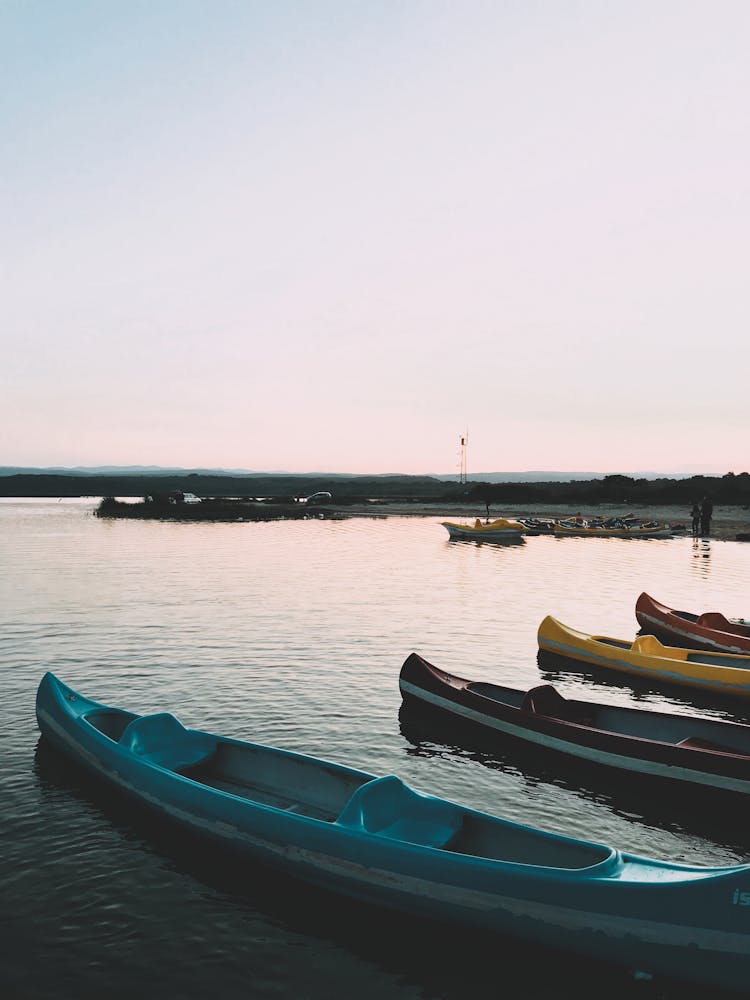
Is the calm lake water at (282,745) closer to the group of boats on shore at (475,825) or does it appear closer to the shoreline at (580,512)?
the group of boats on shore at (475,825)

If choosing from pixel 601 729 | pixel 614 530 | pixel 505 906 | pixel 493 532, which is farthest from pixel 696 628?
pixel 614 530

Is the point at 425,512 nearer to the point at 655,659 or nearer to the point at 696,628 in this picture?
the point at 696,628

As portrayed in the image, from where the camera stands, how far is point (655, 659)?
68.4ft

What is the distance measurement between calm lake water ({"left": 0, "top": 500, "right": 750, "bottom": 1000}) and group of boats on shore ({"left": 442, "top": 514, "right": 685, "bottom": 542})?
2376 cm

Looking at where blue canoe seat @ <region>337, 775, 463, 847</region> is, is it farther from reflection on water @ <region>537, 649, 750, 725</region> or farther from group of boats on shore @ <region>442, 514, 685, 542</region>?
group of boats on shore @ <region>442, 514, 685, 542</region>

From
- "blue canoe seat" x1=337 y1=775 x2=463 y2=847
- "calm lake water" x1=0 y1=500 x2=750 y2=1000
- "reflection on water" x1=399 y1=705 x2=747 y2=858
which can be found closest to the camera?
"calm lake water" x1=0 y1=500 x2=750 y2=1000

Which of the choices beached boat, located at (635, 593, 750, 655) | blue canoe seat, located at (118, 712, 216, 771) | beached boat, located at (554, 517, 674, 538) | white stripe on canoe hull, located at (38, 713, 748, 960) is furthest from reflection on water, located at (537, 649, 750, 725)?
beached boat, located at (554, 517, 674, 538)

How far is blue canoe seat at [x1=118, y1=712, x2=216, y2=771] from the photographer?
41.9 ft

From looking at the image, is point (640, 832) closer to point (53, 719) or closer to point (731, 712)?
point (731, 712)

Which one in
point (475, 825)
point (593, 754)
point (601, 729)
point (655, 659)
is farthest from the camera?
point (655, 659)

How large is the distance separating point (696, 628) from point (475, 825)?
696 inches

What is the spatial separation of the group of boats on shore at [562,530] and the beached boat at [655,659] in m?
46.8

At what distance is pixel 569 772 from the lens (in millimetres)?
14531

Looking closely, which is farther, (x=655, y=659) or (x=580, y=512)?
(x=580, y=512)
